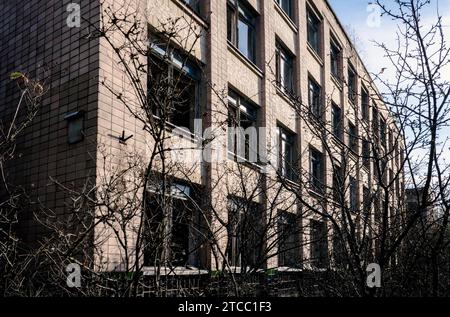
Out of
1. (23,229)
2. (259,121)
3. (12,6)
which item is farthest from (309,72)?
(23,229)

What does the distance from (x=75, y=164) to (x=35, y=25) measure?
10.1ft

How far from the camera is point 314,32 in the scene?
18438mm

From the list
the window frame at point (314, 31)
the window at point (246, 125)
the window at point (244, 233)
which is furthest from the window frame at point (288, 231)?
the window frame at point (314, 31)

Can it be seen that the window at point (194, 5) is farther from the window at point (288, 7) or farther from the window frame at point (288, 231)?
the window at point (288, 7)

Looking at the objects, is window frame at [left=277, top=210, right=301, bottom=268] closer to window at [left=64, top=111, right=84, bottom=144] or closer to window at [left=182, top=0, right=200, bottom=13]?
window at [left=64, top=111, right=84, bottom=144]

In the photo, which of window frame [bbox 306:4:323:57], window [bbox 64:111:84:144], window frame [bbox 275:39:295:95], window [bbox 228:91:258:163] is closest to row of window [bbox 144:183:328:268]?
window [bbox 64:111:84:144]

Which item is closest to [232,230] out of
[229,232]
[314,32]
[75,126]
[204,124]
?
[229,232]

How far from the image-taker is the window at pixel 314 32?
59.0ft

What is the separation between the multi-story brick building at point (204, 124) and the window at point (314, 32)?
5355mm

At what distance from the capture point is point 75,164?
697 centimetres

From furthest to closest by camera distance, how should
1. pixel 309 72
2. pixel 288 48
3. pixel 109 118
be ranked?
pixel 309 72
pixel 288 48
pixel 109 118

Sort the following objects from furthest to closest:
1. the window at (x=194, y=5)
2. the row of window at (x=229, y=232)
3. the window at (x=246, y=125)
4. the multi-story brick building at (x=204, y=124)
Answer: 1. the window at (x=246, y=125)
2. the window at (x=194, y=5)
3. the multi-story brick building at (x=204, y=124)
4. the row of window at (x=229, y=232)

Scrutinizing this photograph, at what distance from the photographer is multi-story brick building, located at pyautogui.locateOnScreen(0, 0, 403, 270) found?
501 cm
